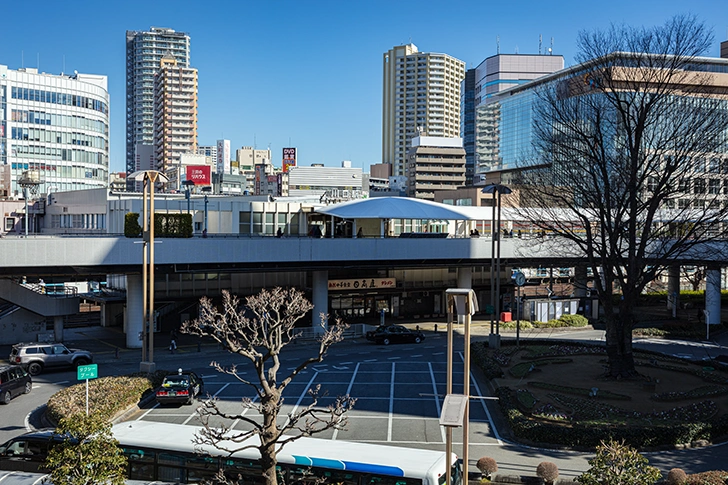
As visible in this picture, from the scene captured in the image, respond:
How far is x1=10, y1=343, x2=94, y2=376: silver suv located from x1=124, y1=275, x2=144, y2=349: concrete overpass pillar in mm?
6647

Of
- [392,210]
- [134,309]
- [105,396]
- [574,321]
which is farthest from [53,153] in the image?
[105,396]

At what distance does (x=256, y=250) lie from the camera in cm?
4897

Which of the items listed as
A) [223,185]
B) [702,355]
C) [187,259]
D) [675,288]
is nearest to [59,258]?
[187,259]

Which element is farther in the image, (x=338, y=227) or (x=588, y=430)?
(x=338, y=227)

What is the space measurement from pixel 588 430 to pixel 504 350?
18983 millimetres

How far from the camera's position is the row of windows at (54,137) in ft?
354

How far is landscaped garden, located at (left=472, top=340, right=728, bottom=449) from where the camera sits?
25891 mm

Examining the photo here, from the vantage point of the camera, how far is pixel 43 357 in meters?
40.1

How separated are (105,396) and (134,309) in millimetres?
18591

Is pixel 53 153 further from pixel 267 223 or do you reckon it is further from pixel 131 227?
pixel 131 227

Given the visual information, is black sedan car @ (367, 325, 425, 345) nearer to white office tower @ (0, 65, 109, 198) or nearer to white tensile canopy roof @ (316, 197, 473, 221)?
white tensile canopy roof @ (316, 197, 473, 221)

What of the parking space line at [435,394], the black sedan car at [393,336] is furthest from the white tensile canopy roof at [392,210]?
the parking space line at [435,394]

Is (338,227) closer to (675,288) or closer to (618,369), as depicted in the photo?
(618,369)

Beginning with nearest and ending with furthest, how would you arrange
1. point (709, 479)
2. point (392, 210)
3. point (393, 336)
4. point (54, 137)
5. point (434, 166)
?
point (709, 479), point (393, 336), point (392, 210), point (54, 137), point (434, 166)
